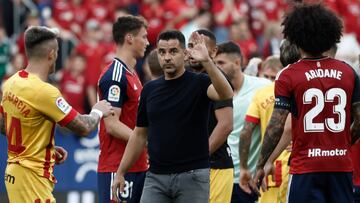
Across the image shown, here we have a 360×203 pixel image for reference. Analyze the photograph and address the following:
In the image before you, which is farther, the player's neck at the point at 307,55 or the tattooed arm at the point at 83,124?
the tattooed arm at the point at 83,124

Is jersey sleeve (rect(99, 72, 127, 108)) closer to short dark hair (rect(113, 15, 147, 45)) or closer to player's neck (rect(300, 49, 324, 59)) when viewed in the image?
short dark hair (rect(113, 15, 147, 45))

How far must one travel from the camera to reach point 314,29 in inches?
409

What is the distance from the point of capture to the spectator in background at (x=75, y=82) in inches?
967

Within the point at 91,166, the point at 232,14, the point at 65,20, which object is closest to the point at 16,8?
the point at 65,20

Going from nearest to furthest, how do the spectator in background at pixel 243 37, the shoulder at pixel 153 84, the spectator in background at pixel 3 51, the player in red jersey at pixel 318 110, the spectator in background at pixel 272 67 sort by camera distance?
the player in red jersey at pixel 318 110
the shoulder at pixel 153 84
the spectator in background at pixel 272 67
the spectator in background at pixel 243 37
the spectator in background at pixel 3 51

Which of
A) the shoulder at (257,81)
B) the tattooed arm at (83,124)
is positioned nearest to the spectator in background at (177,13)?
the shoulder at (257,81)

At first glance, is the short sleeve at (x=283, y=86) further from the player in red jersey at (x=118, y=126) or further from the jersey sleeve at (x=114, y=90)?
the jersey sleeve at (x=114, y=90)

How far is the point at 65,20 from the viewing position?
86.7 feet

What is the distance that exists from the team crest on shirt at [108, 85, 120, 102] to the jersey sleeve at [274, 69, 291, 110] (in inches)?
97.8

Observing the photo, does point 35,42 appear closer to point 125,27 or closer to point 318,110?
point 125,27

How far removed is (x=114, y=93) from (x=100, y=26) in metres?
13.8

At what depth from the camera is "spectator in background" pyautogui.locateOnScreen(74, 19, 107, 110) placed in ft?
81.0

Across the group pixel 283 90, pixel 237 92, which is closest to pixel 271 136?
pixel 283 90

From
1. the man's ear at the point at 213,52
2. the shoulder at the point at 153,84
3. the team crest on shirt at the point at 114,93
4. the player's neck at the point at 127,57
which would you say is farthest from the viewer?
the man's ear at the point at 213,52
